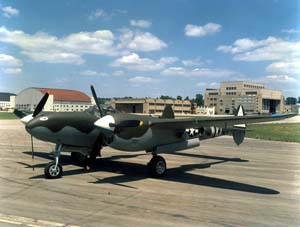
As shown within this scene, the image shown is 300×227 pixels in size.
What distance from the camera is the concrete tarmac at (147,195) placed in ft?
25.8

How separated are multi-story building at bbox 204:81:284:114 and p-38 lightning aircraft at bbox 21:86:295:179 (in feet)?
371

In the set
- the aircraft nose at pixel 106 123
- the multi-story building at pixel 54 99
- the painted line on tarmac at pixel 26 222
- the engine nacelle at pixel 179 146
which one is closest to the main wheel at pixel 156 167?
the engine nacelle at pixel 179 146

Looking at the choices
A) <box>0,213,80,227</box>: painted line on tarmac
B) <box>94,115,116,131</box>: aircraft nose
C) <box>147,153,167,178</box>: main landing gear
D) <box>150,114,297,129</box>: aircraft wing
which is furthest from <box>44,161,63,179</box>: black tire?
<box>0,213,80,227</box>: painted line on tarmac

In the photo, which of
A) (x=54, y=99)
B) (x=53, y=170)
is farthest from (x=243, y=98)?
(x=53, y=170)

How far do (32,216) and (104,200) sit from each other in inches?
90.2

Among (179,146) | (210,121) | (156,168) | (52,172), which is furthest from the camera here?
(179,146)

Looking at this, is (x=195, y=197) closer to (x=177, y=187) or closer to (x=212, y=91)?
(x=177, y=187)

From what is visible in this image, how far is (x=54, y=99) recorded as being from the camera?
31.5m

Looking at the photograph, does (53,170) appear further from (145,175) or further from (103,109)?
(145,175)

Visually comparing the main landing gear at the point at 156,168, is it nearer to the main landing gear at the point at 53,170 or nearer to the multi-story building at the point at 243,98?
the main landing gear at the point at 53,170

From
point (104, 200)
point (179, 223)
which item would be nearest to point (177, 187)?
point (104, 200)

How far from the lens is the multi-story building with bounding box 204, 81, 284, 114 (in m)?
130

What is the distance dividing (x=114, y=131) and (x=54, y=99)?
2077 centimetres

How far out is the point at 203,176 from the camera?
548 inches
